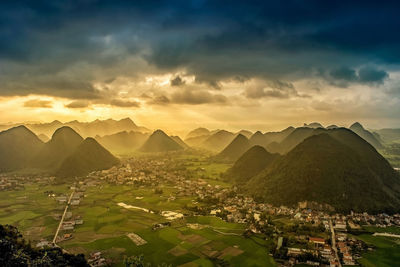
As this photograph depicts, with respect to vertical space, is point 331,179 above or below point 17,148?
below

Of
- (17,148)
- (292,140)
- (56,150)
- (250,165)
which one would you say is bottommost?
(250,165)

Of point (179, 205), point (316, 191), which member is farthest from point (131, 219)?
point (316, 191)

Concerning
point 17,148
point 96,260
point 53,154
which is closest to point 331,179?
point 96,260

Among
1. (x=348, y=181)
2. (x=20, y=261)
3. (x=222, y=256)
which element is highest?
(x=348, y=181)

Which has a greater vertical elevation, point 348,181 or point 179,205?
point 348,181

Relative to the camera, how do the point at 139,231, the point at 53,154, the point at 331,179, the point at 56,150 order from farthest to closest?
the point at 56,150, the point at 53,154, the point at 331,179, the point at 139,231

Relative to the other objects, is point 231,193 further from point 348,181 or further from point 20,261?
point 20,261

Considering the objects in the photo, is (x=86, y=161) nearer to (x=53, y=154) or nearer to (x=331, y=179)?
(x=53, y=154)
